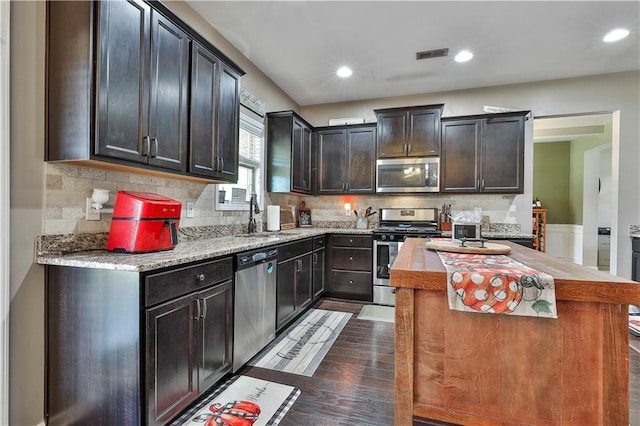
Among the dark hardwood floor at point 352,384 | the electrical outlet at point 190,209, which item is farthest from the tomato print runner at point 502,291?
the electrical outlet at point 190,209

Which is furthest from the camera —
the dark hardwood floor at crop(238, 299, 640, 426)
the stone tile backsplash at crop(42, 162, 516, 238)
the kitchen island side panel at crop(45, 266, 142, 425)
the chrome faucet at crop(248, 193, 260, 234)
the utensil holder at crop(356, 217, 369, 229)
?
the utensil holder at crop(356, 217, 369, 229)

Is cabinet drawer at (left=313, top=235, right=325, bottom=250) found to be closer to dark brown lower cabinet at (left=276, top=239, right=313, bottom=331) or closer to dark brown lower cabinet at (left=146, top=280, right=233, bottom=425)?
dark brown lower cabinet at (left=276, top=239, right=313, bottom=331)

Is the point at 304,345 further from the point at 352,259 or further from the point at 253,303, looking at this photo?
the point at 352,259

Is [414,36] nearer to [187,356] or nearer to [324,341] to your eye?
[324,341]

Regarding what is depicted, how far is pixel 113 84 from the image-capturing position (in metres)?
1.63

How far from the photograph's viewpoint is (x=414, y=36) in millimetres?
3037

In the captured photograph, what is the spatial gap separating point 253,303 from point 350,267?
2.03 meters

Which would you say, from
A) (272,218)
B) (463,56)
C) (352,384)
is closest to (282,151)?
(272,218)

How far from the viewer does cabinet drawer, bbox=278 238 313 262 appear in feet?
9.61

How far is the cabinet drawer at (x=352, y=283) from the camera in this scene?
4137 mm

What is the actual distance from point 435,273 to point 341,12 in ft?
7.92

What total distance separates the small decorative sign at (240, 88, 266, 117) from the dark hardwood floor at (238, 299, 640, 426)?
270cm

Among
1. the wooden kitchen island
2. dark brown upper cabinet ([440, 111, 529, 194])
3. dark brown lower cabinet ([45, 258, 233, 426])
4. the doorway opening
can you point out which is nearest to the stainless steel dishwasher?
dark brown lower cabinet ([45, 258, 233, 426])

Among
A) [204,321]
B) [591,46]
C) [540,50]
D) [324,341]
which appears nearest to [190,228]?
[204,321]
